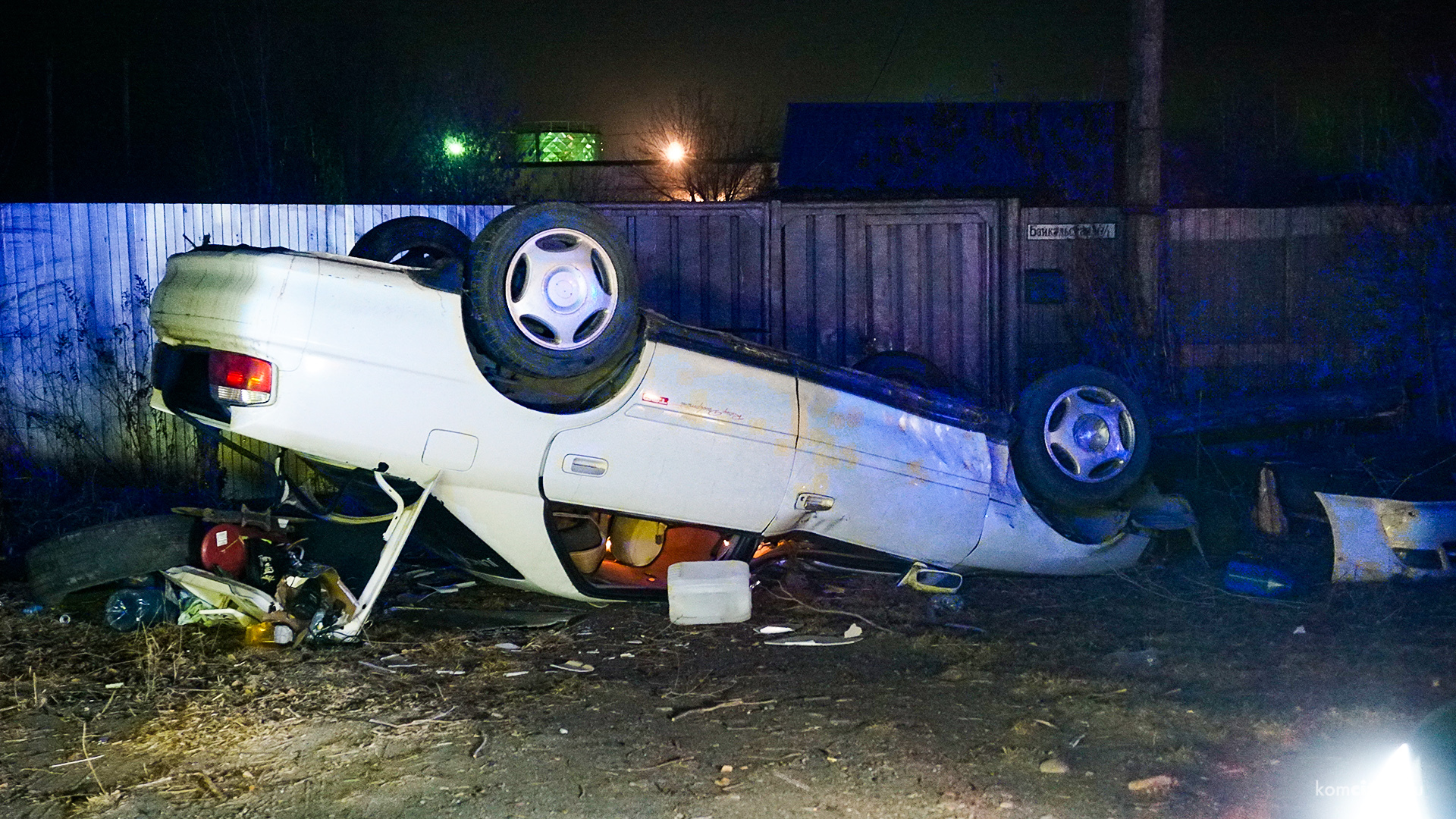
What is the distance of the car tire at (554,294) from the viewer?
4.93m

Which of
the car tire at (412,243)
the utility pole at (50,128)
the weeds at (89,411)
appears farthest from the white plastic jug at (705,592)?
the utility pole at (50,128)

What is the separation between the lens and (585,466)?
521 centimetres

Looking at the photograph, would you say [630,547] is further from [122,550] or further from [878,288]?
[878,288]

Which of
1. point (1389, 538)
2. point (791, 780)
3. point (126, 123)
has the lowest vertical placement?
point (791, 780)

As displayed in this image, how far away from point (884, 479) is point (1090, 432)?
120 centimetres

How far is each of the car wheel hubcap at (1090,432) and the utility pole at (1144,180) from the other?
3.46 metres

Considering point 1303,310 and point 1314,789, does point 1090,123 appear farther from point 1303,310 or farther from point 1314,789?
point 1314,789

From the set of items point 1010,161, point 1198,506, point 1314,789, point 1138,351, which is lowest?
point 1314,789

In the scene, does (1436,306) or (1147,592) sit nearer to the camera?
(1147,592)

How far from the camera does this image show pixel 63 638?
18.0 feet

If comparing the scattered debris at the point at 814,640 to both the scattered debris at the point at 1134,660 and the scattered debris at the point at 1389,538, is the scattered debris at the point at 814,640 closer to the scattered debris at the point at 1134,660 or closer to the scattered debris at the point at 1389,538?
the scattered debris at the point at 1134,660

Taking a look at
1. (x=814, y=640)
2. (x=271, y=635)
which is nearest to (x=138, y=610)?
(x=271, y=635)

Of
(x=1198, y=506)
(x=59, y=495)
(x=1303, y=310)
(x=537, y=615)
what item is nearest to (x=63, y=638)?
(x=537, y=615)

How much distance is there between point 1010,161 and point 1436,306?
998 cm
